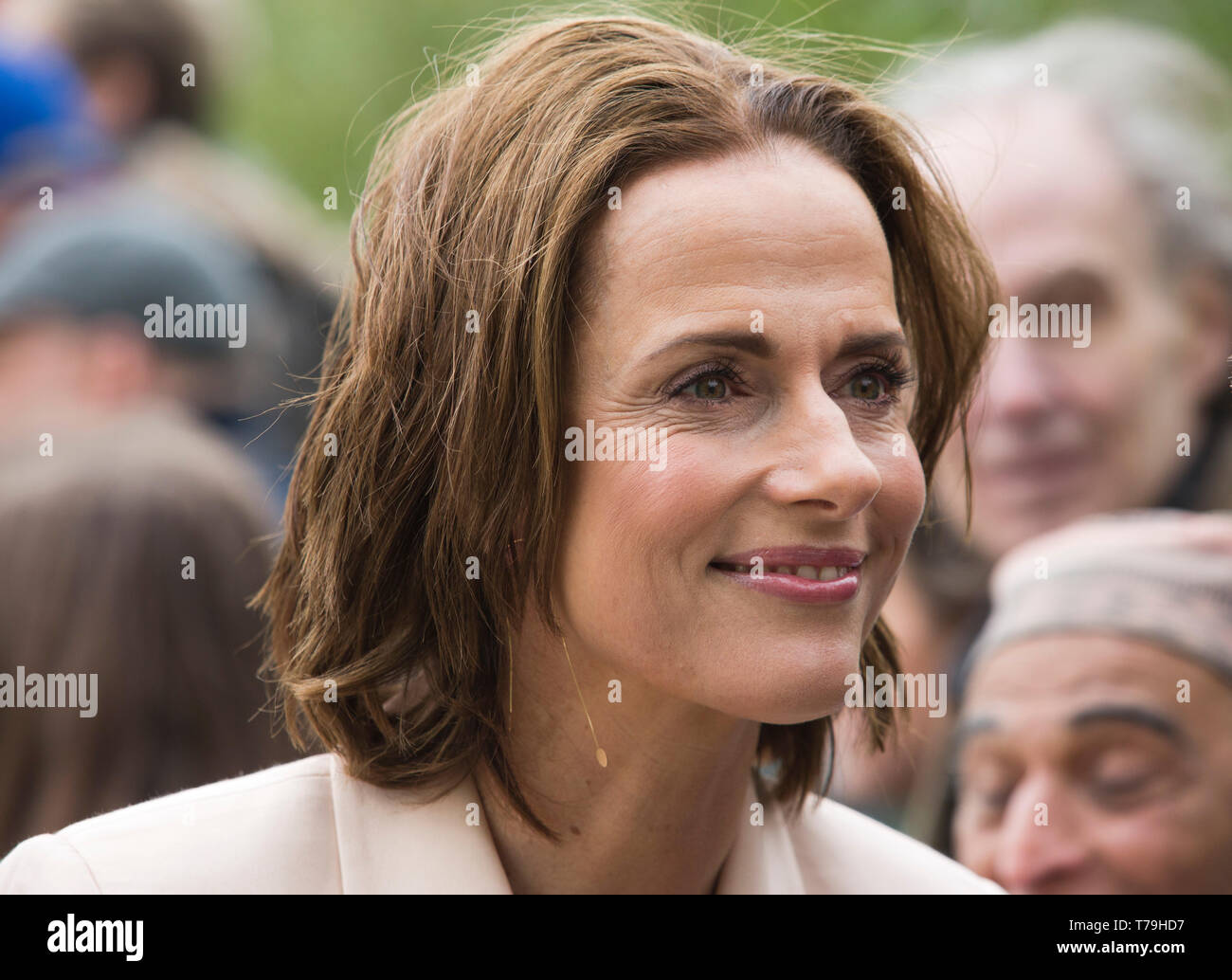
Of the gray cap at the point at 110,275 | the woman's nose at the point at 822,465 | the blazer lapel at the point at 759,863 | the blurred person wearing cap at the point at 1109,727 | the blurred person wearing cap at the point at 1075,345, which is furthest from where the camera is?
the gray cap at the point at 110,275

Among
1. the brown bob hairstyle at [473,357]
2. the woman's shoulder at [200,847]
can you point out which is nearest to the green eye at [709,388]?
the brown bob hairstyle at [473,357]

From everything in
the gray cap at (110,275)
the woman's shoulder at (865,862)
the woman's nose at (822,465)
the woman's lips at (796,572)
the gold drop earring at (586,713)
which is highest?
the gray cap at (110,275)

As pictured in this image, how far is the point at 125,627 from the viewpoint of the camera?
3.37 m

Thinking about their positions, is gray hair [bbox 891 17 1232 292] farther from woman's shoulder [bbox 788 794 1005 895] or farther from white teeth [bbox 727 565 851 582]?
white teeth [bbox 727 565 851 582]

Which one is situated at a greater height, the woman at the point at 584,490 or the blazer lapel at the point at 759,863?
the woman at the point at 584,490

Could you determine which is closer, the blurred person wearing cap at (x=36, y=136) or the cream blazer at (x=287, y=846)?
the cream blazer at (x=287, y=846)

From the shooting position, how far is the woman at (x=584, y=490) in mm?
2367

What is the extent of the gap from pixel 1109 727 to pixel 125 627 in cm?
215

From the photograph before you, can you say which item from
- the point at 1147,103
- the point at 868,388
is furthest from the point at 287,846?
the point at 1147,103

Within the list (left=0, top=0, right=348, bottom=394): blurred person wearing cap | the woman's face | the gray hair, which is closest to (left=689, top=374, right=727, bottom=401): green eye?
the woman's face

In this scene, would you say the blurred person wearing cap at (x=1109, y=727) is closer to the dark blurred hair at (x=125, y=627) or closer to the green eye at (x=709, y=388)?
the green eye at (x=709, y=388)

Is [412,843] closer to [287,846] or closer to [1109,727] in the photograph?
[287,846]

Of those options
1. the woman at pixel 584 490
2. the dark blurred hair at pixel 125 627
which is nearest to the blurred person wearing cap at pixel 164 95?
the dark blurred hair at pixel 125 627

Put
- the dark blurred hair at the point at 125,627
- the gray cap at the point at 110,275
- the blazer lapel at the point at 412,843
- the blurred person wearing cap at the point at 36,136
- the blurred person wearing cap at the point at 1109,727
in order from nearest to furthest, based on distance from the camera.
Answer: the blazer lapel at the point at 412,843
the dark blurred hair at the point at 125,627
the blurred person wearing cap at the point at 1109,727
the gray cap at the point at 110,275
the blurred person wearing cap at the point at 36,136
